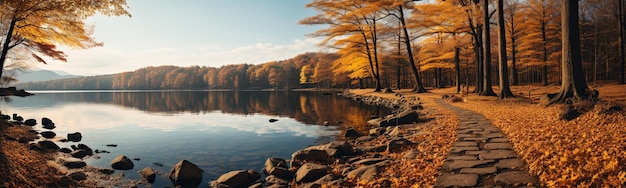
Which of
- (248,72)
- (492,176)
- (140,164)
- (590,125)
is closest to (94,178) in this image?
(140,164)

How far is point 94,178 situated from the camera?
8367 millimetres

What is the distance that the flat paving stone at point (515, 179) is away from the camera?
4551 mm

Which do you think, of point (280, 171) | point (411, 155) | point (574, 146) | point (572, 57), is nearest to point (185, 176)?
point (280, 171)

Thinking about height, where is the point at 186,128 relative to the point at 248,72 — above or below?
below

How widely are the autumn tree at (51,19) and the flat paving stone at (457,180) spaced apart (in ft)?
41.0

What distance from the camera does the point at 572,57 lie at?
11.5 metres

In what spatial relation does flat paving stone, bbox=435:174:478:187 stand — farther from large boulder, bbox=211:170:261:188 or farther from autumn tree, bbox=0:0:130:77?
autumn tree, bbox=0:0:130:77

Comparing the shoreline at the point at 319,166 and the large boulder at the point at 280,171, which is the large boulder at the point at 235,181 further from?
the large boulder at the point at 280,171

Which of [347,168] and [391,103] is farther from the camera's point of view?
[391,103]

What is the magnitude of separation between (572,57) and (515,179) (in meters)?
9.48

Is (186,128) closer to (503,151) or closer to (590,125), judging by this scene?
(503,151)

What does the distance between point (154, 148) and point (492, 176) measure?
11533mm

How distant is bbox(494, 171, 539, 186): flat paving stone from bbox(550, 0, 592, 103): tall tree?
28.5 feet

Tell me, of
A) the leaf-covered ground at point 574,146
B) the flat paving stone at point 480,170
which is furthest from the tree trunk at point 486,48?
the flat paving stone at point 480,170
